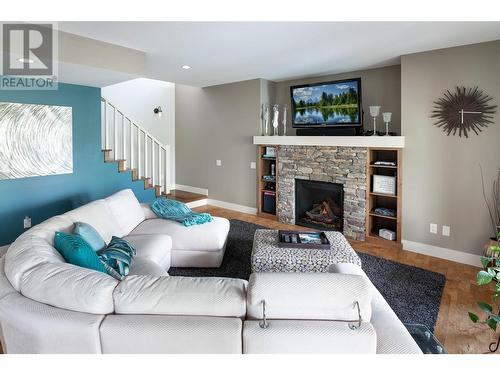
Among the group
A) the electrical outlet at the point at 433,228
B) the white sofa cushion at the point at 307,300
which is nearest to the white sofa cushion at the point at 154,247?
the white sofa cushion at the point at 307,300

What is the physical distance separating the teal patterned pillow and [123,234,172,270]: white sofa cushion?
0.46ft

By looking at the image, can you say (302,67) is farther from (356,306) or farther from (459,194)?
(356,306)

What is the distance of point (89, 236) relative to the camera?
98.7 inches

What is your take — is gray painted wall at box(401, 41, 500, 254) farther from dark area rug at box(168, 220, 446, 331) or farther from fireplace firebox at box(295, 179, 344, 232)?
fireplace firebox at box(295, 179, 344, 232)

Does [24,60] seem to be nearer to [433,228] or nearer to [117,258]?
[117,258]

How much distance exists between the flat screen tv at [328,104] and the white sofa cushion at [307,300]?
3449 mm

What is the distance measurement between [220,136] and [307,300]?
528cm

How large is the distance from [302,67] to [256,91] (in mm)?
1164

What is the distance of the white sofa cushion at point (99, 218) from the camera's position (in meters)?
2.78

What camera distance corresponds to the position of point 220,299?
138 cm

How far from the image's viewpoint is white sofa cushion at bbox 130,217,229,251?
3.35 meters

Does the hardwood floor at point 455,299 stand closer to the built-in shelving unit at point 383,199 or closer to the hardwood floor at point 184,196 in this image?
the built-in shelving unit at point 383,199

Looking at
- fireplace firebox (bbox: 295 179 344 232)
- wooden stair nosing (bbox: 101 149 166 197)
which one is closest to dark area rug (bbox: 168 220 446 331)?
fireplace firebox (bbox: 295 179 344 232)

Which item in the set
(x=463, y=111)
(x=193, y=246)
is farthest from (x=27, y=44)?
(x=463, y=111)
